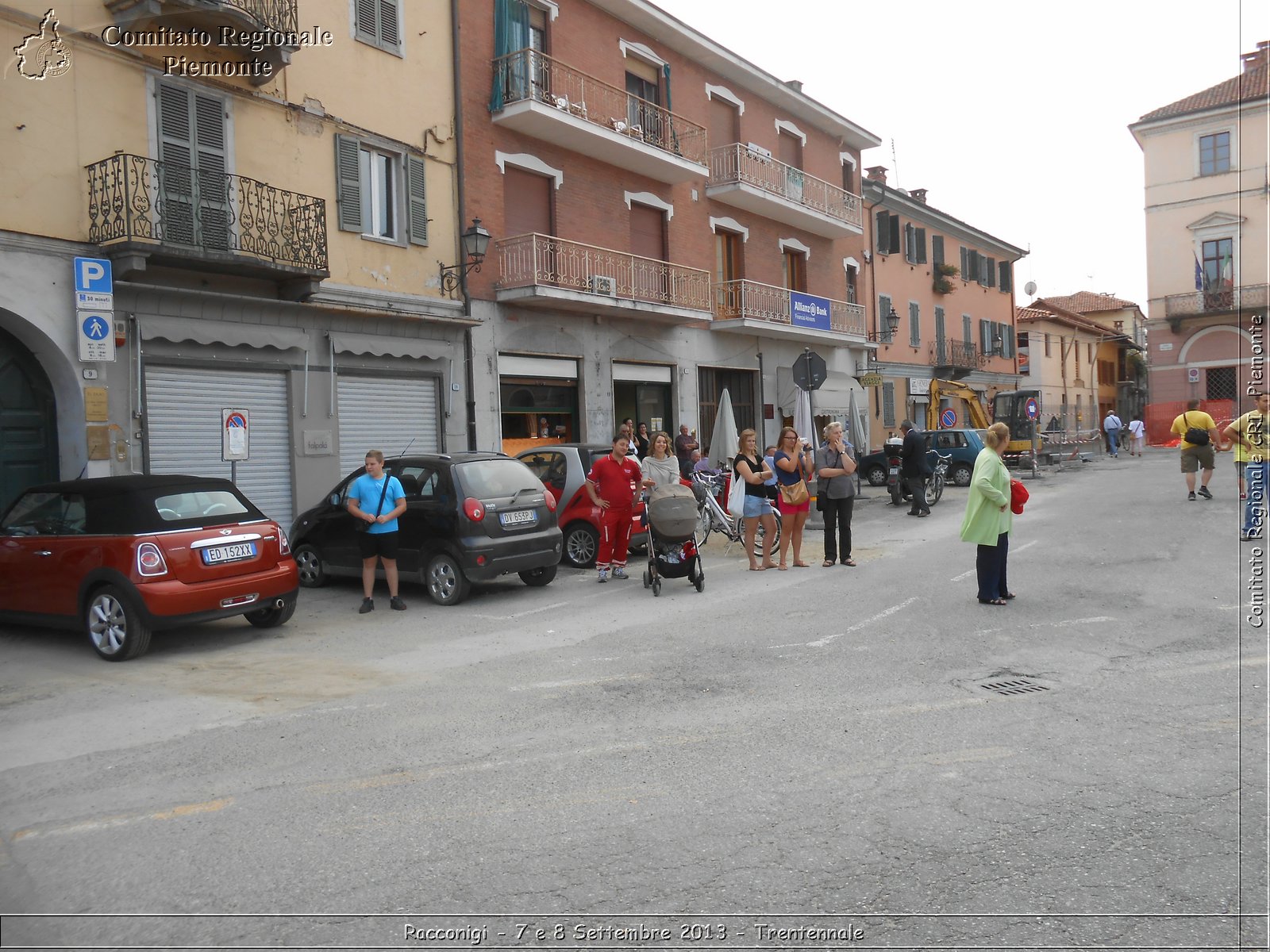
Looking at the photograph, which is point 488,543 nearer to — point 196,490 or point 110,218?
point 196,490

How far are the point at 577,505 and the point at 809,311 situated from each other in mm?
15954

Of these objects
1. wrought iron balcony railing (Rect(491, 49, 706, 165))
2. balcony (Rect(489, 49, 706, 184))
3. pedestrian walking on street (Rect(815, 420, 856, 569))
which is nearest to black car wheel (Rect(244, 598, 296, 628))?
pedestrian walking on street (Rect(815, 420, 856, 569))

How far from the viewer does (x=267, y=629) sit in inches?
368

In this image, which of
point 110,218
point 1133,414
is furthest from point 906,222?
point 1133,414

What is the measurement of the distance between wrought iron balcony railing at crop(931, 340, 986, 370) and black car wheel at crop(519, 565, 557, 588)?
1169 inches

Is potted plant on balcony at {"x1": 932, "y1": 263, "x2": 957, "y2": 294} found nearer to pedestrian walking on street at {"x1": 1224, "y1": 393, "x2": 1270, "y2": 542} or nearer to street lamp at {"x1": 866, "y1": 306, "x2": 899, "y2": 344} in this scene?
street lamp at {"x1": 866, "y1": 306, "x2": 899, "y2": 344}

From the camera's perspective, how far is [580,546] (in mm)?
13172

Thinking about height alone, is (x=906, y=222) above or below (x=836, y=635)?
above

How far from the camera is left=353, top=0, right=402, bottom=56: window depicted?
16.0m

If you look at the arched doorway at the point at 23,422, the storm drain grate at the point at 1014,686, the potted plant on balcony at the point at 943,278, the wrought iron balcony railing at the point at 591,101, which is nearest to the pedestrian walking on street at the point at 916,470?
the wrought iron balcony railing at the point at 591,101

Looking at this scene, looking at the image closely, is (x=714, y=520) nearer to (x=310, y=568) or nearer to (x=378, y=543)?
(x=310, y=568)

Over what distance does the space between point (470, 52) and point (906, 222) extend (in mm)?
22619

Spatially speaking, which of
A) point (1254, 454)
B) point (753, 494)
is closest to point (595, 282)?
→ point (753, 494)

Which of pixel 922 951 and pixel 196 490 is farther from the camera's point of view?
pixel 196 490
